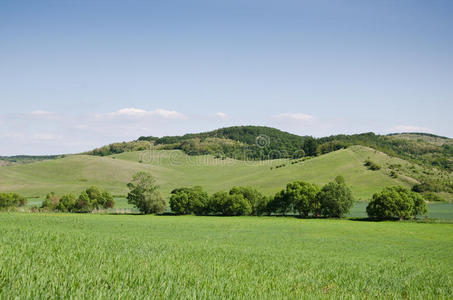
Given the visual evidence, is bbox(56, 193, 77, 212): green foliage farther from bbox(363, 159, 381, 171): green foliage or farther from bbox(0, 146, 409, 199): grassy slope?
bbox(363, 159, 381, 171): green foliage

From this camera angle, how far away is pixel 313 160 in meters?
182

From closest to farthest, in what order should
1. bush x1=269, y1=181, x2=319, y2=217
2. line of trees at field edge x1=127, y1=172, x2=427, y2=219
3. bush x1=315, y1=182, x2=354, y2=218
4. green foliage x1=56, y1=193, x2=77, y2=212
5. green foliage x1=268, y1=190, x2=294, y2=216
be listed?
line of trees at field edge x1=127, y1=172, x2=427, y2=219 → bush x1=315, y1=182, x2=354, y2=218 → bush x1=269, y1=181, x2=319, y2=217 → green foliage x1=268, y1=190, x2=294, y2=216 → green foliage x1=56, y1=193, x2=77, y2=212

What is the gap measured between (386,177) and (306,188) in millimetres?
72247

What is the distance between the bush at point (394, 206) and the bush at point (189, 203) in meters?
40.3

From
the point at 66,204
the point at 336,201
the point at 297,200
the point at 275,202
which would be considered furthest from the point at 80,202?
the point at 336,201

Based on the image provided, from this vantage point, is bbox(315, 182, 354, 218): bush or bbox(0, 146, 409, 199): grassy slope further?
bbox(0, 146, 409, 199): grassy slope

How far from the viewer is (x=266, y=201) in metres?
88.9

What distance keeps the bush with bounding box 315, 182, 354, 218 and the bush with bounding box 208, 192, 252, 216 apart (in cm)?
1799

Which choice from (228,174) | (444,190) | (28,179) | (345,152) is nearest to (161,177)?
(228,174)

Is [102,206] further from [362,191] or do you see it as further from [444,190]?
[444,190]

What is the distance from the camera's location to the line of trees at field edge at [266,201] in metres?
80.6

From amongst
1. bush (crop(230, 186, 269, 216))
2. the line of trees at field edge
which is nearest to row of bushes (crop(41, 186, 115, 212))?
the line of trees at field edge

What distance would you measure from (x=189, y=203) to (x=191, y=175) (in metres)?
110

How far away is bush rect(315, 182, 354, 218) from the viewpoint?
3179 inches
